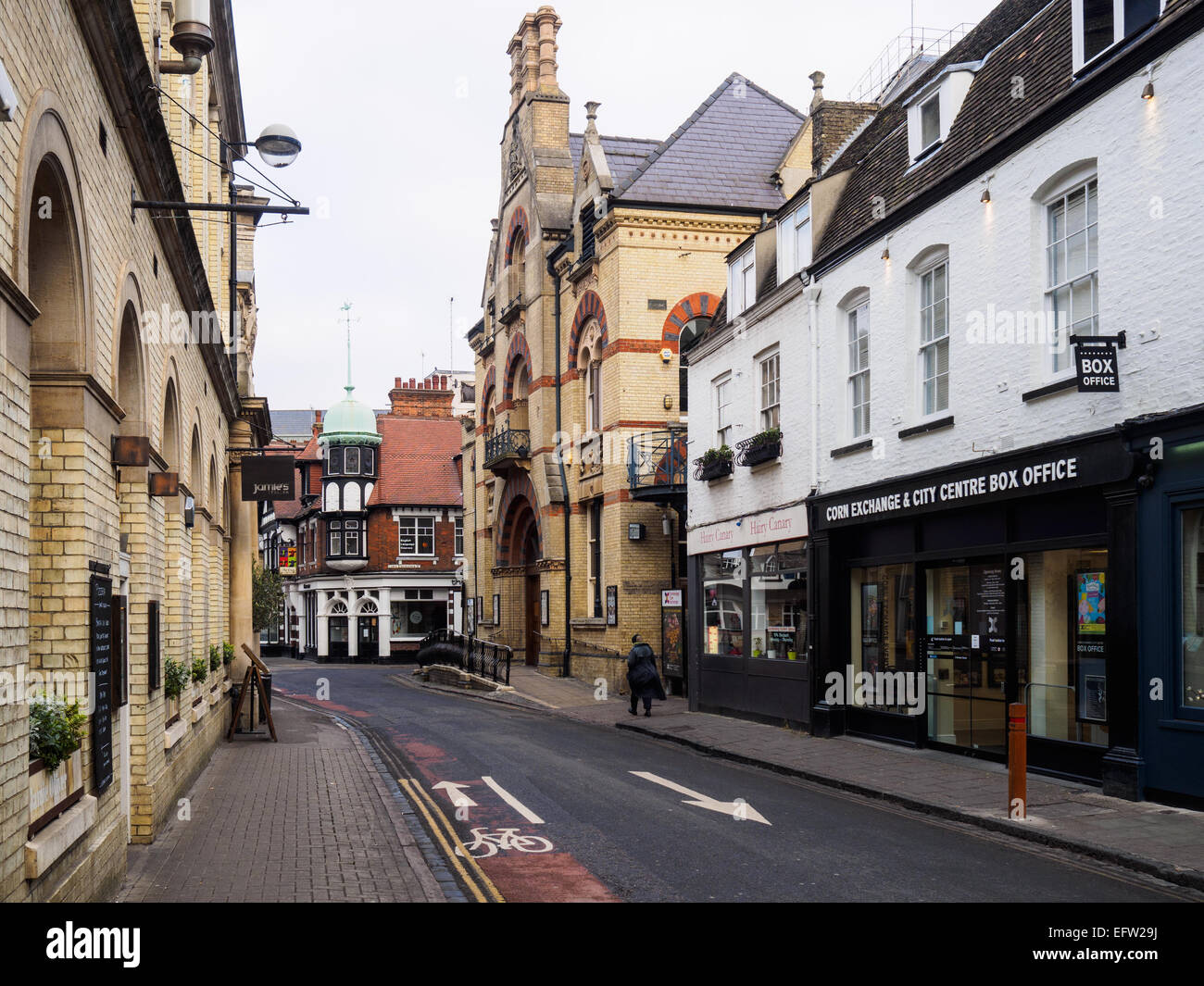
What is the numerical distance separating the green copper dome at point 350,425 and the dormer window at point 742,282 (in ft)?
129

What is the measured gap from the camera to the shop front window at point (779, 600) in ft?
64.6

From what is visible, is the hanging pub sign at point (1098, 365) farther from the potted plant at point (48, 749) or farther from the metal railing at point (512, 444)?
the metal railing at point (512, 444)

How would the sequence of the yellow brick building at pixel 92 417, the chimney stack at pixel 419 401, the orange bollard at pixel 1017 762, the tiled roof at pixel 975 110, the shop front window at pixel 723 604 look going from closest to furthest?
the yellow brick building at pixel 92 417 < the orange bollard at pixel 1017 762 < the tiled roof at pixel 975 110 < the shop front window at pixel 723 604 < the chimney stack at pixel 419 401

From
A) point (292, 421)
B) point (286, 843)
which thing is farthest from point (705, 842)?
point (292, 421)

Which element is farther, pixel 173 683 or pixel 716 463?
pixel 716 463

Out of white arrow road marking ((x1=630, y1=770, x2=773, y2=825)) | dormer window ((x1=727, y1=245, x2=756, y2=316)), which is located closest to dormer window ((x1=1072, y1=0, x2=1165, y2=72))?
white arrow road marking ((x1=630, y1=770, x2=773, y2=825))

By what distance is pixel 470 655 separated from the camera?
34.8m

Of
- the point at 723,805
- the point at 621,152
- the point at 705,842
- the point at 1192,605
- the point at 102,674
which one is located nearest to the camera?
the point at 102,674

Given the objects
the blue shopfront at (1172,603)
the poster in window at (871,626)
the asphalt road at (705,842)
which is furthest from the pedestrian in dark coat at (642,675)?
the blue shopfront at (1172,603)

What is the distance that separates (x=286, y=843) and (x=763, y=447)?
12062 millimetres

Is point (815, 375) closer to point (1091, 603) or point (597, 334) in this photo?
point (1091, 603)

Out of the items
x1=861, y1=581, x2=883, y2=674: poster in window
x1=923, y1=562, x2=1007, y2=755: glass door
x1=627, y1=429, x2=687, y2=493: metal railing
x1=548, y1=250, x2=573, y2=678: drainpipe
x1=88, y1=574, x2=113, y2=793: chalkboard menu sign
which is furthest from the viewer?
x1=548, y1=250, x2=573, y2=678: drainpipe

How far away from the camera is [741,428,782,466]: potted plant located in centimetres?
2038

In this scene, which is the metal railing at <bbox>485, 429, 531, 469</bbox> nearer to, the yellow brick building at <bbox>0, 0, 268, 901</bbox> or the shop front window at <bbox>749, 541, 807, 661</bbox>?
the shop front window at <bbox>749, 541, 807, 661</bbox>
